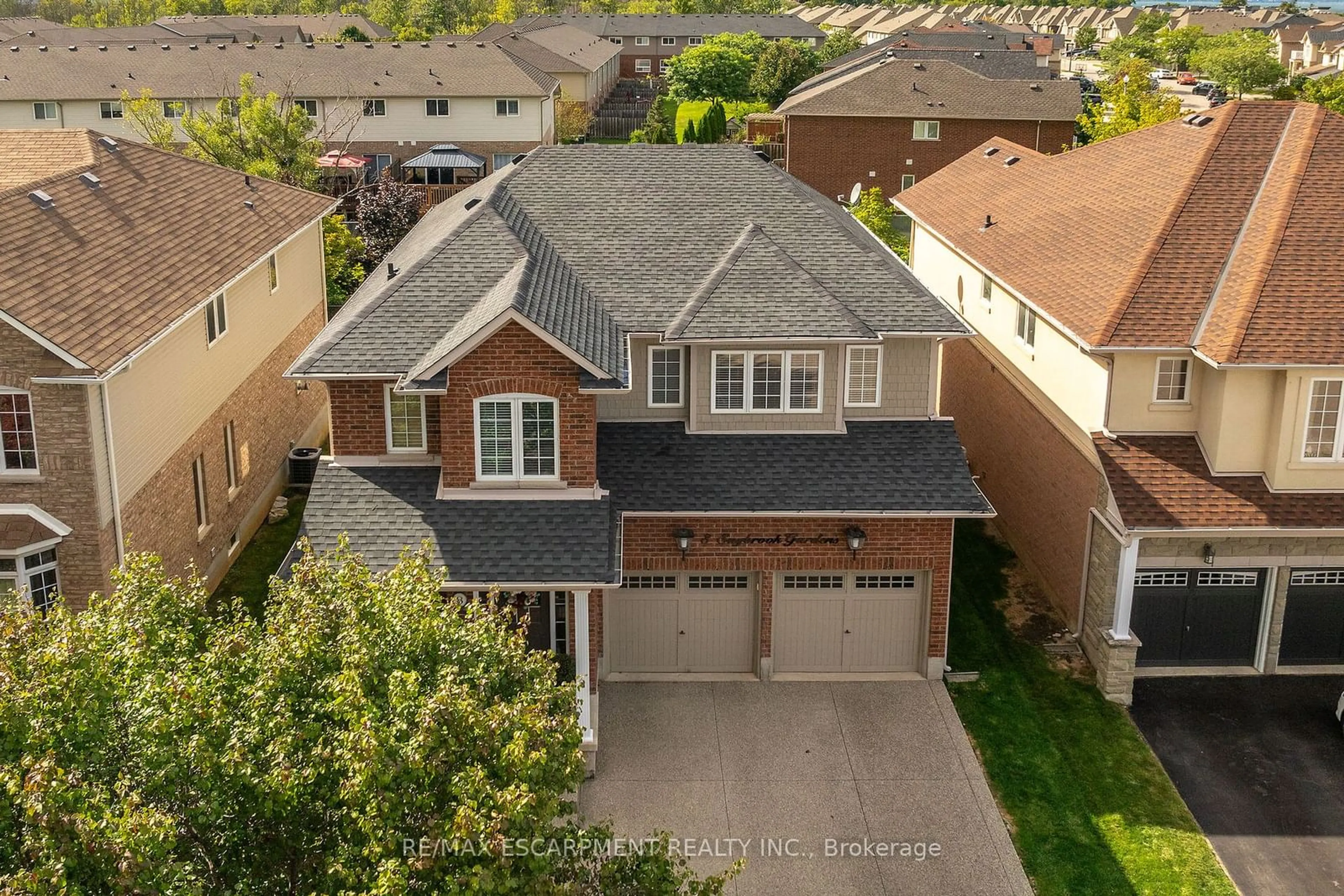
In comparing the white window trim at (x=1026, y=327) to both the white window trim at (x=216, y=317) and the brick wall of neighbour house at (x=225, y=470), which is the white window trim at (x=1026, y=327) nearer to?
the white window trim at (x=216, y=317)

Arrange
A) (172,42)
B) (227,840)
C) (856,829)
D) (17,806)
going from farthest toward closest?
1. (172,42)
2. (856,829)
3. (227,840)
4. (17,806)

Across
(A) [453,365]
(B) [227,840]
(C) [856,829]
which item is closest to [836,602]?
(C) [856,829]

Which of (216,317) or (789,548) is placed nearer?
(789,548)

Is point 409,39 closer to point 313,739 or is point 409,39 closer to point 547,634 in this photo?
point 547,634

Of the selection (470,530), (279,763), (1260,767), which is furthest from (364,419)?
(1260,767)

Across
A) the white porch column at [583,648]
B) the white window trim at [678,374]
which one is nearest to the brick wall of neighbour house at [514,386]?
the white porch column at [583,648]

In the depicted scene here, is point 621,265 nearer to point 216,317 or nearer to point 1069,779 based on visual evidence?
point 216,317
